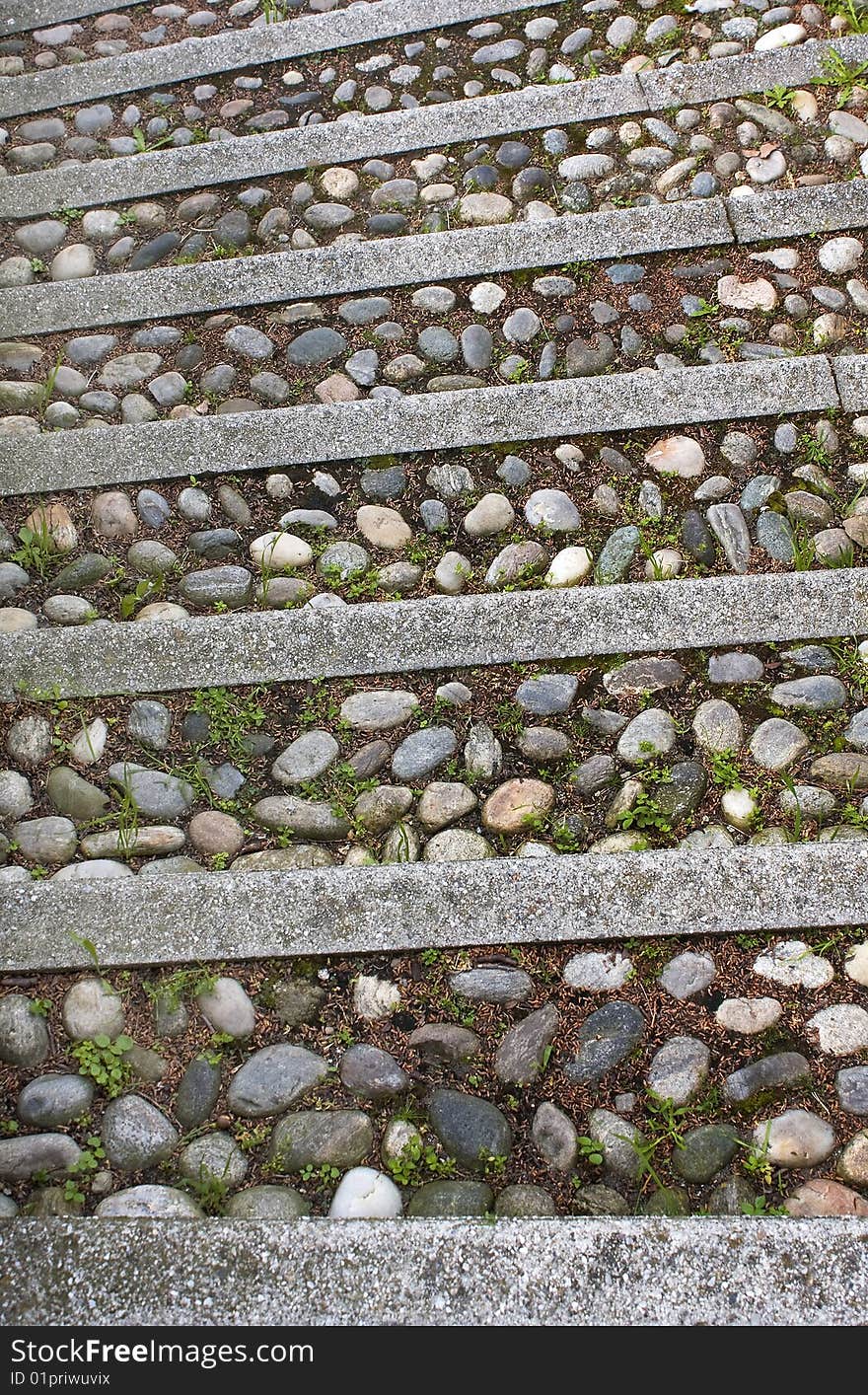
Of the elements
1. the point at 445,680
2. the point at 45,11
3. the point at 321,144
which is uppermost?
the point at 45,11

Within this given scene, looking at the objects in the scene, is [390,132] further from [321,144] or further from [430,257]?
[430,257]

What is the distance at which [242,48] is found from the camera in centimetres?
334

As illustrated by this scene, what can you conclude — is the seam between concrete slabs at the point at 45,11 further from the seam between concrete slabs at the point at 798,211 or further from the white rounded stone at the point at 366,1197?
the white rounded stone at the point at 366,1197

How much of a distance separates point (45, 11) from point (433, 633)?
9.86ft

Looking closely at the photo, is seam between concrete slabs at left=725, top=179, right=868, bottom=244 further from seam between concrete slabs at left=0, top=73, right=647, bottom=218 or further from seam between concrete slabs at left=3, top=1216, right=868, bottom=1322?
seam between concrete slabs at left=3, top=1216, right=868, bottom=1322

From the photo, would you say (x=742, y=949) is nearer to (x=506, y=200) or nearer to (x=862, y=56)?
(x=506, y=200)

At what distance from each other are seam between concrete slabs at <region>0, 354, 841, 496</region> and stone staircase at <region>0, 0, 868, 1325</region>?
12mm

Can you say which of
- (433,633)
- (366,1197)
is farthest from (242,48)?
(366,1197)

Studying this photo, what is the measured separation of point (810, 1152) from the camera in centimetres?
153

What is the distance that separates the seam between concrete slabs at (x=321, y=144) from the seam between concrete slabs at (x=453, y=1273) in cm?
271

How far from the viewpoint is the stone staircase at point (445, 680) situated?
1522mm

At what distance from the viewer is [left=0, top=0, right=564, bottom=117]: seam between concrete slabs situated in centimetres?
329

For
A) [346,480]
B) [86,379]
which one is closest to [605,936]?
[346,480]

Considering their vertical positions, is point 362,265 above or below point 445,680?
above
